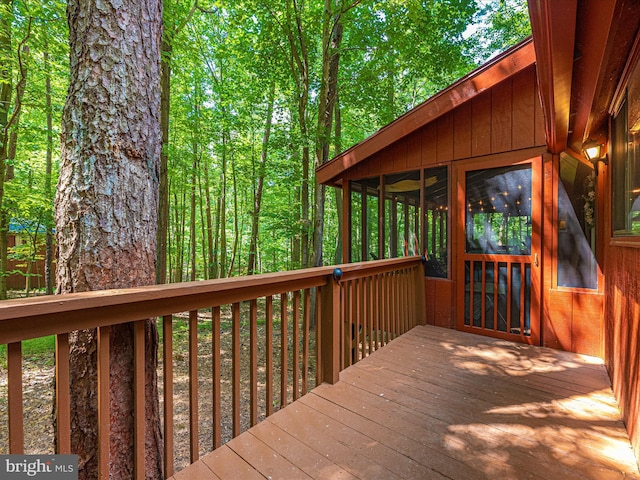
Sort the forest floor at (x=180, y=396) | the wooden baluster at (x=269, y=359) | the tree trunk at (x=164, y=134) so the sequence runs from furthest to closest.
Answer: the tree trunk at (x=164, y=134) < the forest floor at (x=180, y=396) < the wooden baluster at (x=269, y=359)

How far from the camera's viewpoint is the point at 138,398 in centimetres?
131

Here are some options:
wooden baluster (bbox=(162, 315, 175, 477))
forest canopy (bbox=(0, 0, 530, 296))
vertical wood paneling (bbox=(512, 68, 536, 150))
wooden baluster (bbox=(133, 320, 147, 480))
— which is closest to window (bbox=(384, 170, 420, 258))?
vertical wood paneling (bbox=(512, 68, 536, 150))

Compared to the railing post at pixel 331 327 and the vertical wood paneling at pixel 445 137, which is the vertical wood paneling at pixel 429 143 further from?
the railing post at pixel 331 327

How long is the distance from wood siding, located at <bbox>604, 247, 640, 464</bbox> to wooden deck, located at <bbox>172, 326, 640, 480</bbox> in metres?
0.14

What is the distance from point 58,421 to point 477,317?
400cm

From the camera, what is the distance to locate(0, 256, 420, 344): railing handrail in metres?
0.94

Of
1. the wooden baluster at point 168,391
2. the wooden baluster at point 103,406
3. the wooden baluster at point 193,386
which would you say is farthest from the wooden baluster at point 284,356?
the wooden baluster at point 103,406

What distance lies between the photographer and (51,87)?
6781 millimetres

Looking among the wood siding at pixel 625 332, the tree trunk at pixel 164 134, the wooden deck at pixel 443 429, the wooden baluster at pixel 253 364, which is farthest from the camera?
the tree trunk at pixel 164 134

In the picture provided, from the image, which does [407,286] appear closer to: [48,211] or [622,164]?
[622,164]

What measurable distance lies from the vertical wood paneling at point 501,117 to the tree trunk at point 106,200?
3754 mm

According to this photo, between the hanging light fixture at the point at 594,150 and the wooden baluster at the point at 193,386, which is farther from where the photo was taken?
the hanging light fixture at the point at 594,150

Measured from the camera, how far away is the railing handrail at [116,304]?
3.07ft

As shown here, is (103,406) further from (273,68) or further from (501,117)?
(273,68)
